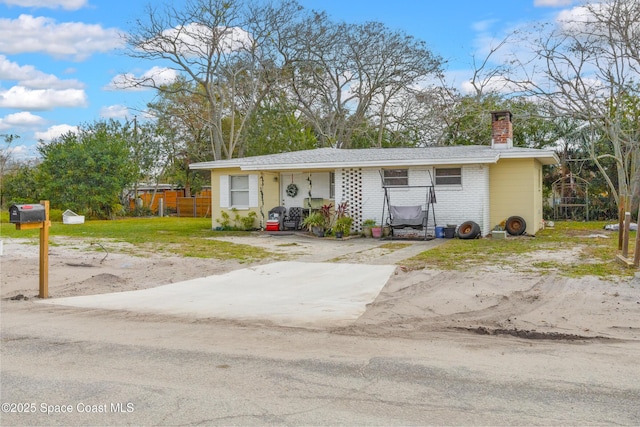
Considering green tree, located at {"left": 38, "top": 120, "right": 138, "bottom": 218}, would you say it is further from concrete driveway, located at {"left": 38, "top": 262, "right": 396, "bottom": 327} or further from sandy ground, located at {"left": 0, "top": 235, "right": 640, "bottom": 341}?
concrete driveway, located at {"left": 38, "top": 262, "right": 396, "bottom": 327}

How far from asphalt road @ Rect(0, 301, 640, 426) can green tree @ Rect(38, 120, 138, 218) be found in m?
21.5

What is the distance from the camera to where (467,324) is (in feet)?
20.8

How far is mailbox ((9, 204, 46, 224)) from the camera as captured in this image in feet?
26.1

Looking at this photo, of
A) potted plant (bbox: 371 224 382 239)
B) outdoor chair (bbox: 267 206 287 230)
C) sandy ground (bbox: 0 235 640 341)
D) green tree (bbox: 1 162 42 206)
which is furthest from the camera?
green tree (bbox: 1 162 42 206)

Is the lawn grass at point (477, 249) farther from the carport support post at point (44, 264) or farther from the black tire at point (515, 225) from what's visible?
the carport support post at point (44, 264)

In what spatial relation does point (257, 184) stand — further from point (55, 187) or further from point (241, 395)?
point (241, 395)

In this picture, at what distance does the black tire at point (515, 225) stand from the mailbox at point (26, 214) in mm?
13658

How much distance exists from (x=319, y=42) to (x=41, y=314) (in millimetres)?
27794

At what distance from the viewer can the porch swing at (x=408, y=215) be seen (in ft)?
55.3

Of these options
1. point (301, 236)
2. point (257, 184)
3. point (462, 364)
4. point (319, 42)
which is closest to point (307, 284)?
point (462, 364)

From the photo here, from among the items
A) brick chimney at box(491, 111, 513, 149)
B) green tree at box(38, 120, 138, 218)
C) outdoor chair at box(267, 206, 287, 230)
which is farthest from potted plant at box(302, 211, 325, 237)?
green tree at box(38, 120, 138, 218)

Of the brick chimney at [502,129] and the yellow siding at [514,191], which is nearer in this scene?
the yellow siding at [514,191]

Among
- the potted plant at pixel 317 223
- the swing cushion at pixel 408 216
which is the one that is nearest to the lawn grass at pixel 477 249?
the swing cushion at pixel 408 216

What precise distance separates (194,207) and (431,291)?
2623cm
